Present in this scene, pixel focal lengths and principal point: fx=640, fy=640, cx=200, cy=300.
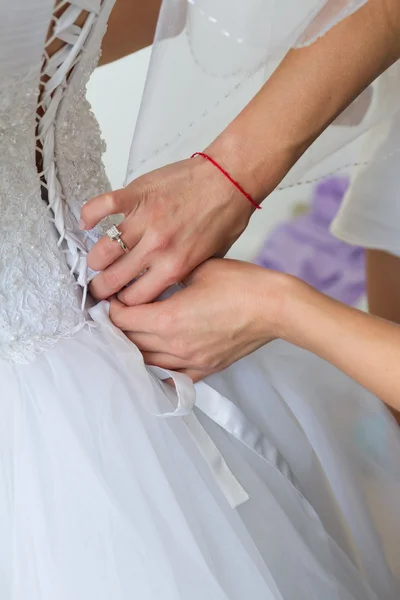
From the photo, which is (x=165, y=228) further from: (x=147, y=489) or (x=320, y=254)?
(x=320, y=254)

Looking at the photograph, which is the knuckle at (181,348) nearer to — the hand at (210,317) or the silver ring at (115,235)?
the hand at (210,317)

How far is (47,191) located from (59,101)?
0.08 m

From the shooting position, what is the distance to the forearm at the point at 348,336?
0.52m

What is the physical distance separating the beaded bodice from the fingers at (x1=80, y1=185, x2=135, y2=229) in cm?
4

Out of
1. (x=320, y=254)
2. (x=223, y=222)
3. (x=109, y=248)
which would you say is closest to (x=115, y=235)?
(x=109, y=248)

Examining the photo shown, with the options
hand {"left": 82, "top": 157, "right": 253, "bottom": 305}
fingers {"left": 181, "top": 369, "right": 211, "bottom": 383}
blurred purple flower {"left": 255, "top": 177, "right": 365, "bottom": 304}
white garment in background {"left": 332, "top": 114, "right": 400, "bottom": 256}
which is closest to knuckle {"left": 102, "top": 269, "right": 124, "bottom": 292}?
hand {"left": 82, "top": 157, "right": 253, "bottom": 305}

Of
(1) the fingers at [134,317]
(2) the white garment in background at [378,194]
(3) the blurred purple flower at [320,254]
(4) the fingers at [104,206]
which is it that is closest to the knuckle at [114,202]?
(4) the fingers at [104,206]

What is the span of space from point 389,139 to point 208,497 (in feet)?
1.94

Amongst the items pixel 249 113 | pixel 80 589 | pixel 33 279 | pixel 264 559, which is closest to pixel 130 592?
pixel 80 589

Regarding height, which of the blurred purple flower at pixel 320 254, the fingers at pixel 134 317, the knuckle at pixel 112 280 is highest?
the knuckle at pixel 112 280

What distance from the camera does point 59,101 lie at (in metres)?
0.57

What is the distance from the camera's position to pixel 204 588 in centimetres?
52

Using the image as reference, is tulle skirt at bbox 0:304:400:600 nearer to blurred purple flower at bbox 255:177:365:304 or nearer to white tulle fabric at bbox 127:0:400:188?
white tulle fabric at bbox 127:0:400:188

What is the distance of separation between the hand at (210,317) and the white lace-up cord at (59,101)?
7cm
